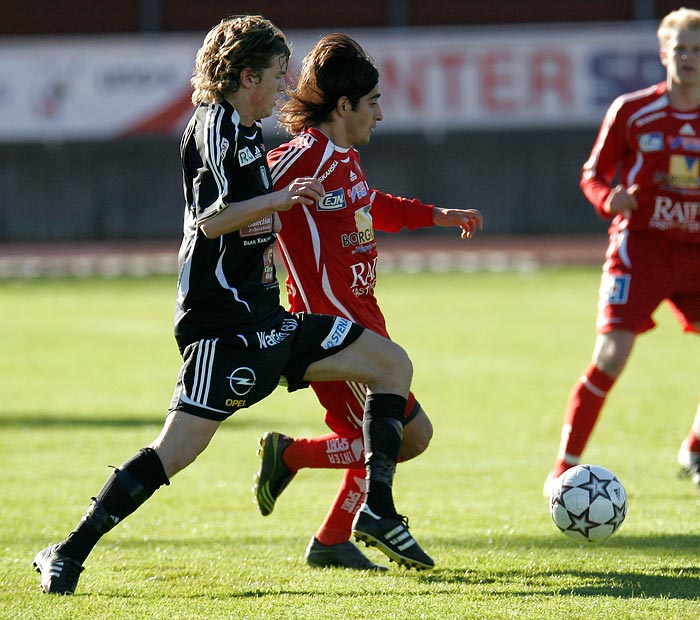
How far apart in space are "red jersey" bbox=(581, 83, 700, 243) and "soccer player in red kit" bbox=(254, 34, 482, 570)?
6.54ft

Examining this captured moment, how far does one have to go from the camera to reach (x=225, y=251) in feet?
16.1

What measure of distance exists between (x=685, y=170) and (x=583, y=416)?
141cm

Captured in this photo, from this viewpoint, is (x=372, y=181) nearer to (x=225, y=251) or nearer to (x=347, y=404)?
(x=347, y=404)

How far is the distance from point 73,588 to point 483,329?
38.9 feet

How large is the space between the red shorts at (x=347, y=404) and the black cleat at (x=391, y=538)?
1.76 feet

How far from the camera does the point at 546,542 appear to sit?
579 cm

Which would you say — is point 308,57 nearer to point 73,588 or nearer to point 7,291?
point 73,588

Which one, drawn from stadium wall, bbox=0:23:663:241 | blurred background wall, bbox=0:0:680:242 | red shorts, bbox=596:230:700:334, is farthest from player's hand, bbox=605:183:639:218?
stadium wall, bbox=0:23:663:241

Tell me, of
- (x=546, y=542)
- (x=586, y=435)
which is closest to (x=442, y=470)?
(x=586, y=435)

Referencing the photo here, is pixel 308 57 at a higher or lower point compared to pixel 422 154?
higher

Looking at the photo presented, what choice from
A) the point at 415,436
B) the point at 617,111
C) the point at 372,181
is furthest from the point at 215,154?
the point at 372,181

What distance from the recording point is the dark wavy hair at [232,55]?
4883mm

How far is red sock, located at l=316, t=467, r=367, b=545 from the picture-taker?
5.50m

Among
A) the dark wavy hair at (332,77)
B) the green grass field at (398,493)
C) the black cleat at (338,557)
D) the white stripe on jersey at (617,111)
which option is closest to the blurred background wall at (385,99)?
Answer: the green grass field at (398,493)
